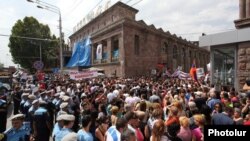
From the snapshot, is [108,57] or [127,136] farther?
[108,57]

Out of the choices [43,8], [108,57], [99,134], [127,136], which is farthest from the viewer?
[108,57]

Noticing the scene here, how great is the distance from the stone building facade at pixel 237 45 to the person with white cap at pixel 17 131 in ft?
30.9

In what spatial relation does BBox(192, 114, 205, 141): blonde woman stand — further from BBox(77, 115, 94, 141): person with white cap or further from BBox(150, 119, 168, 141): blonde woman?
BBox(77, 115, 94, 141): person with white cap

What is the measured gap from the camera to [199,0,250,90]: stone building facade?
1270 cm

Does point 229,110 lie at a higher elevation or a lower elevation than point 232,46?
lower

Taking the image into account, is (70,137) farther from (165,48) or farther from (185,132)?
(165,48)

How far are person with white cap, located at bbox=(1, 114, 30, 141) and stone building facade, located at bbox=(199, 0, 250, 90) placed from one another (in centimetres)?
942

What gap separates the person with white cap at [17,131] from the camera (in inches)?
235

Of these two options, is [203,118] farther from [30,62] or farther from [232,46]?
[30,62]

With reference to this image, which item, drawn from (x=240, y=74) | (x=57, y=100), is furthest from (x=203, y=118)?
(x=240, y=74)

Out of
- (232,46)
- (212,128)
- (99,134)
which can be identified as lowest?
(99,134)

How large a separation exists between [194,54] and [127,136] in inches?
2218

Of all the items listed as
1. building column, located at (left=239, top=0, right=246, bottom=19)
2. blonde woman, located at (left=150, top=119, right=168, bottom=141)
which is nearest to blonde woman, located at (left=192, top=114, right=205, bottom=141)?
blonde woman, located at (left=150, top=119, right=168, bottom=141)

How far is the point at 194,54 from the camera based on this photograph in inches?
2346
